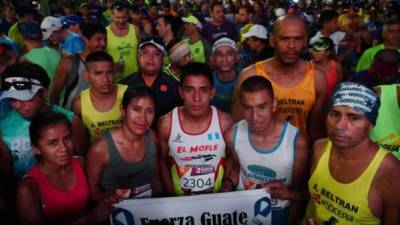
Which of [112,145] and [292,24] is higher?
[292,24]

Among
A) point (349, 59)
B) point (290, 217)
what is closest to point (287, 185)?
point (290, 217)

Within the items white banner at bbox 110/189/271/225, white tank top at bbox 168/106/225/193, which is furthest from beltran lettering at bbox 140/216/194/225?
white tank top at bbox 168/106/225/193

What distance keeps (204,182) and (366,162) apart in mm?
1489

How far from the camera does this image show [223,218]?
10.6 ft

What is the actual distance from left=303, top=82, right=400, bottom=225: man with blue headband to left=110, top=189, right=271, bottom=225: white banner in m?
0.72

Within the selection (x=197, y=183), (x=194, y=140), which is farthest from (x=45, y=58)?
(x=197, y=183)

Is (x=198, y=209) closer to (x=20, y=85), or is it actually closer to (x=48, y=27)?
(x=20, y=85)

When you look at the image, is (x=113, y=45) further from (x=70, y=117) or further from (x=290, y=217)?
(x=290, y=217)

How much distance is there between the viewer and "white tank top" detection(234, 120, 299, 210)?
3.20m

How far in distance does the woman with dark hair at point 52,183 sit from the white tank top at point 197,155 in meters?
0.85

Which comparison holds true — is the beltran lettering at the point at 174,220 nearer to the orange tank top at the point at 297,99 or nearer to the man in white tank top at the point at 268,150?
the man in white tank top at the point at 268,150

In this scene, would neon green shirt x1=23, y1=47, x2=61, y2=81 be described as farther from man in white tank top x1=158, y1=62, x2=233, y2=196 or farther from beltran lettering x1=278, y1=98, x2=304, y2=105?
→ beltran lettering x1=278, y1=98, x2=304, y2=105

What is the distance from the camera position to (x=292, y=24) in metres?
3.77

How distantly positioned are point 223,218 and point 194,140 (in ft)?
2.32
